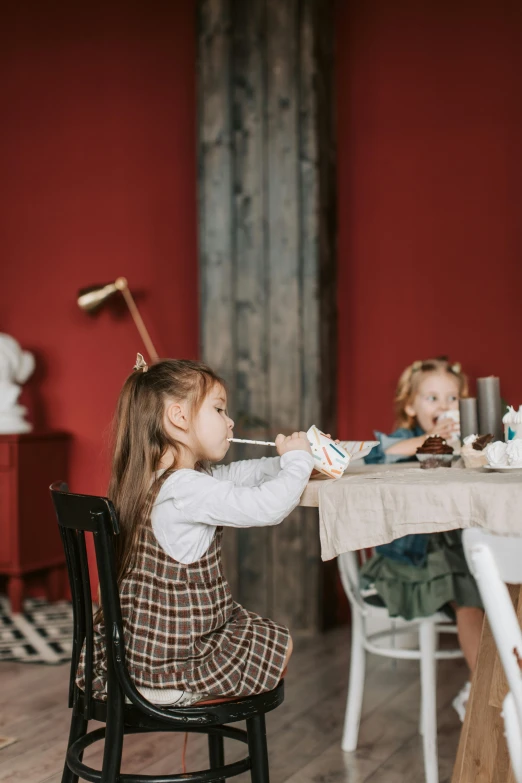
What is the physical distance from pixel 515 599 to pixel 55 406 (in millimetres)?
2951

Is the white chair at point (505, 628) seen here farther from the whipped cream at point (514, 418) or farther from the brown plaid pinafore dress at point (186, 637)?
the whipped cream at point (514, 418)

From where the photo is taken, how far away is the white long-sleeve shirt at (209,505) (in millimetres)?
1484

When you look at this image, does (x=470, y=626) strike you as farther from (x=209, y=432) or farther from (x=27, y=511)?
(x=27, y=511)

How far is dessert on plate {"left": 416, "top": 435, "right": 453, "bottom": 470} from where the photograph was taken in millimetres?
1787

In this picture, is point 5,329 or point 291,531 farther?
point 5,329

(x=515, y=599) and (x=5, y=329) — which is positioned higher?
(x=5, y=329)

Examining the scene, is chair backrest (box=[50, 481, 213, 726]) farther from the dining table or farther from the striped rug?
the striped rug

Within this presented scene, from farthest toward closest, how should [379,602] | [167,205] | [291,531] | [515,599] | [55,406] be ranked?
[55,406]
[167,205]
[291,531]
[379,602]
[515,599]

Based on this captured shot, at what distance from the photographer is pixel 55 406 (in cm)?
429

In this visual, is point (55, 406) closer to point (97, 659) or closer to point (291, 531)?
point (291, 531)

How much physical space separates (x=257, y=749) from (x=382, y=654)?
2.71 feet

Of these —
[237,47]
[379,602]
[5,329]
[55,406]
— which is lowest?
[379,602]

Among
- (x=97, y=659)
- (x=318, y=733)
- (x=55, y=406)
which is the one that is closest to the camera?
(x=97, y=659)

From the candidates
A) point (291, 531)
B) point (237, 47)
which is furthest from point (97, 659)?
point (237, 47)
